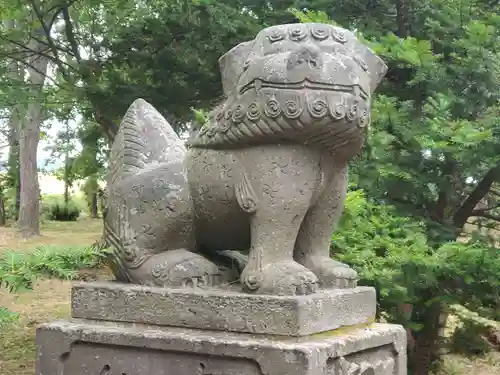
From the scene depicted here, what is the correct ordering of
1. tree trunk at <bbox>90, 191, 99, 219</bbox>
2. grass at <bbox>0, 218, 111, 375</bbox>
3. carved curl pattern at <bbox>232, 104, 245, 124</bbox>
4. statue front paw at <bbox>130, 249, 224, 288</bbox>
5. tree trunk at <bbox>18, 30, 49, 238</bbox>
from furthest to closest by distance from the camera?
tree trunk at <bbox>90, 191, 99, 219</bbox>
tree trunk at <bbox>18, 30, 49, 238</bbox>
grass at <bbox>0, 218, 111, 375</bbox>
statue front paw at <bbox>130, 249, 224, 288</bbox>
carved curl pattern at <bbox>232, 104, 245, 124</bbox>

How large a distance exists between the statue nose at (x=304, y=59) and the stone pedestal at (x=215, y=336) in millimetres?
800

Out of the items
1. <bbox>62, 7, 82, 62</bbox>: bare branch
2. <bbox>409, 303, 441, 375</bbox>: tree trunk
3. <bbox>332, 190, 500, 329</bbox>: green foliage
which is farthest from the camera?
<bbox>62, 7, 82, 62</bbox>: bare branch

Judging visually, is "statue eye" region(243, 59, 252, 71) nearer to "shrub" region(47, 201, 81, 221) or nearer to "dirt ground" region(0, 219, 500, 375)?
"dirt ground" region(0, 219, 500, 375)

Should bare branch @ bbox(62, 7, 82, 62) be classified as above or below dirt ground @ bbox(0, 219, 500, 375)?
above

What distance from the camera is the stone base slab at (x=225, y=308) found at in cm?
229

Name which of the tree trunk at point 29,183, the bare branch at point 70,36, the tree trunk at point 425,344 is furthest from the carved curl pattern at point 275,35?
the tree trunk at point 29,183

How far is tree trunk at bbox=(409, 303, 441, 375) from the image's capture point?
16.5 ft

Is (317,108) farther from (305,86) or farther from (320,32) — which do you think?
(320,32)

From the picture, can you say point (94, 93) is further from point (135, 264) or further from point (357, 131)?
point (357, 131)

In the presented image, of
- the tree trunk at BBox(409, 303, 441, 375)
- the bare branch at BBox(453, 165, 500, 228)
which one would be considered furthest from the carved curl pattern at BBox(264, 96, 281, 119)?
the tree trunk at BBox(409, 303, 441, 375)

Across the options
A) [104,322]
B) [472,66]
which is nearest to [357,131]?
[104,322]

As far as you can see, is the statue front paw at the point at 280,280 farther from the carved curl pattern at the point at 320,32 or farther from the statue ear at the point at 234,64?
the carved curl pattern at the point at 320,32

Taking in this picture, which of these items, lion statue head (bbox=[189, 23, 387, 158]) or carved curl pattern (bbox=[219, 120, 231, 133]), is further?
carved curl pattern (bbox=[219, 120, 231, 133])

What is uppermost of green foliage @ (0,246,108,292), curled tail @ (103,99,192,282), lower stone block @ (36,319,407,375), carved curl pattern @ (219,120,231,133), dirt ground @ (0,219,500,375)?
carved curl pattern @ (219,120,231,133)
